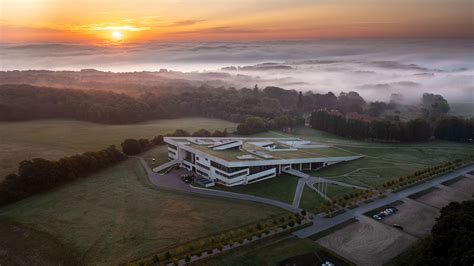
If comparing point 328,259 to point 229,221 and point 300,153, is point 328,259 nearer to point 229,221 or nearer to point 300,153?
point 229,221

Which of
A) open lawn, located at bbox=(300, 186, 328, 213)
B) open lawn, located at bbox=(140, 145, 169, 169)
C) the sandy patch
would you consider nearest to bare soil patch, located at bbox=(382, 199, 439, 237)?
the sandy patch

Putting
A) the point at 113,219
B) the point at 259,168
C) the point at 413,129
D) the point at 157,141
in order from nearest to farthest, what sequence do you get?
the point at 113,219, the point at 259,168, the point at 157,141, the point at 413,129

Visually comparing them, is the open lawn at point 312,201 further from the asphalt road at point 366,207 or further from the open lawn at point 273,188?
the asphalt road at point 366,207

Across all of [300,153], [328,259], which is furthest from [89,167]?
[328,259]

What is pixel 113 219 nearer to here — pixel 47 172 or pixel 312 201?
pixel 47 172

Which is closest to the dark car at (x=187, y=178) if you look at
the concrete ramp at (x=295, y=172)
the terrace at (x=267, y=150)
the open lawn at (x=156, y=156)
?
the terrace at (x=267, y=150)

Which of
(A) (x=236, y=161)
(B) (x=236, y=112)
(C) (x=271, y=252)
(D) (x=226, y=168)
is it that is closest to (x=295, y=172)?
(A) (x=236, y=161)

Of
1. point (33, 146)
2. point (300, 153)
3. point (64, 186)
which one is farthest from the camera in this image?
point (33, 146)
